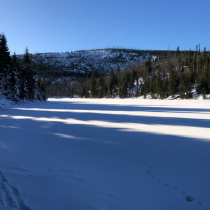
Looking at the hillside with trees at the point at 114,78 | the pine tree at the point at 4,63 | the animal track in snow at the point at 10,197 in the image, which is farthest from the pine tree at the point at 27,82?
the animal track in snow at the point at 10,197

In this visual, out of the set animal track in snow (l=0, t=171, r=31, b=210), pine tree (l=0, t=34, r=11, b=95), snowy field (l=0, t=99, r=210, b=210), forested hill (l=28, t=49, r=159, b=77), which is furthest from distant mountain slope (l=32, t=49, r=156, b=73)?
animal track in snow (l=0, t=171, r=31, b=210)

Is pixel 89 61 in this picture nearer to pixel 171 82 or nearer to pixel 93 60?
pixel 93 60

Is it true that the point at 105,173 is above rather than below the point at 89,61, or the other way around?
below

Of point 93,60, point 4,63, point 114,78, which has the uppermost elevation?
point 93,60

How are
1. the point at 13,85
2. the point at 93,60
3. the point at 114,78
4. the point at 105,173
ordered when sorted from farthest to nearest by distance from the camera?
the point at 93,60 → the point at 114,78 → the point at 13,85 → the point at 105,173

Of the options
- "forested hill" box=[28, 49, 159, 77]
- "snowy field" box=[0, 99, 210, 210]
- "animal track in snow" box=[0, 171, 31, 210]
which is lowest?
"snowy field" box=[0, 99, 210, 210]

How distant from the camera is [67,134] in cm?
619

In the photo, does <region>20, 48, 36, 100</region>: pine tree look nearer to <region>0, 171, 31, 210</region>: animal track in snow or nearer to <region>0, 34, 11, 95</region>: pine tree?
<region>0, 34, 11, 95</region>: pine tree

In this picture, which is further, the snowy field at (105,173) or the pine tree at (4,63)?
the pine tree at (4,63)

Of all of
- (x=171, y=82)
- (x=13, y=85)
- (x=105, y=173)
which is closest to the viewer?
(x=105, y=173)

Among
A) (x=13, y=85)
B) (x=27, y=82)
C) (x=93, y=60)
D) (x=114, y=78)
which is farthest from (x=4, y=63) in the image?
(x=93, y=60)

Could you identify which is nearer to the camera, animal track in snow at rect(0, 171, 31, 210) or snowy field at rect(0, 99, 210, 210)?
animal track in snow at rect(0, 171, 31, 210)

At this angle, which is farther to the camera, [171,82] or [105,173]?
[171,82]

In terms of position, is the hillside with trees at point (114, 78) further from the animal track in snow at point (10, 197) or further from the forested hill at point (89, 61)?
the animal track in snow at point (10, 197)
